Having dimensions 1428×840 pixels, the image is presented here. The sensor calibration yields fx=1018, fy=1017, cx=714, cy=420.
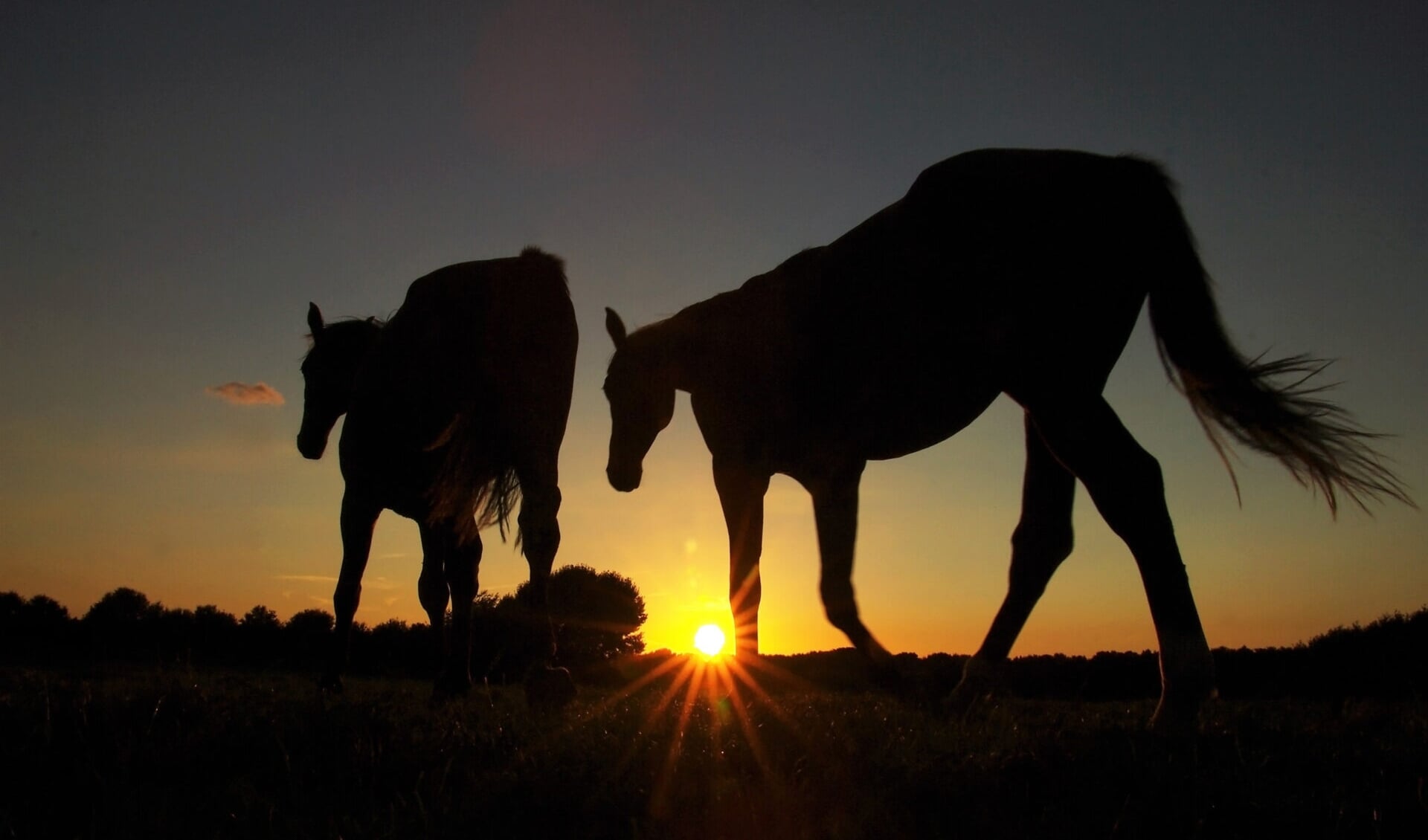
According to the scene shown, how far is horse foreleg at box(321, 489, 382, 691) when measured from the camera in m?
7.48

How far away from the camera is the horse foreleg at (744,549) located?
626 cm

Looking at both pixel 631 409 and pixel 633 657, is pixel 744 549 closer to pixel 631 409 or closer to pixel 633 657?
pixel 631 409

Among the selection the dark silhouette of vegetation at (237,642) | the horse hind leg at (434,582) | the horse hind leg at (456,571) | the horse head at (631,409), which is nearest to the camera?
the horse head at (631,409)

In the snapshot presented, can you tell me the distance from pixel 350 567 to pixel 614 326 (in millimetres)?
2667

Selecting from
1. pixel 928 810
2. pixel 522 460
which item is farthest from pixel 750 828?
pixel 522 460

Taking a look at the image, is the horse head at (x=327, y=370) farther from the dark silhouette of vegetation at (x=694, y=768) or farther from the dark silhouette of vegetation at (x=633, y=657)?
the dark silhouette of vegetation at (x=694, y=768)

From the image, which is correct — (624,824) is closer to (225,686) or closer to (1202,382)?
(1202,382)

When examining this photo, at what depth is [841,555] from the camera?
5.78m

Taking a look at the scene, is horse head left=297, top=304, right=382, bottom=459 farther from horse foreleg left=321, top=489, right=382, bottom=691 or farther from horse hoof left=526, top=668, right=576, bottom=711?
horse hoof left=526, top=668, right=576, bottom=711

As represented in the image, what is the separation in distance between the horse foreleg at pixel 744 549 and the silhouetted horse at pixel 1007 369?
0.04 ft

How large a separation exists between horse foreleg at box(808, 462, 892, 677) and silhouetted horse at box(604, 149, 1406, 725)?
0.01 m

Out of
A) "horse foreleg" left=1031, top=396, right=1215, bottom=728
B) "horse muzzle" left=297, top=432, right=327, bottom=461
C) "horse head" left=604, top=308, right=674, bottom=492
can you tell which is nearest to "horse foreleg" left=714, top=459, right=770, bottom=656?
"horse head" left=604, top=308, right=674, bottom=492

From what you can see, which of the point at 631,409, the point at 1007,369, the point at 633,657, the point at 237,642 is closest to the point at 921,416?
the point at 1007,369

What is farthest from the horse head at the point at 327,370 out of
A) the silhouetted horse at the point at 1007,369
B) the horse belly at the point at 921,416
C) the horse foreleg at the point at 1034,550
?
the horse foreleg at the point at 1034,550
